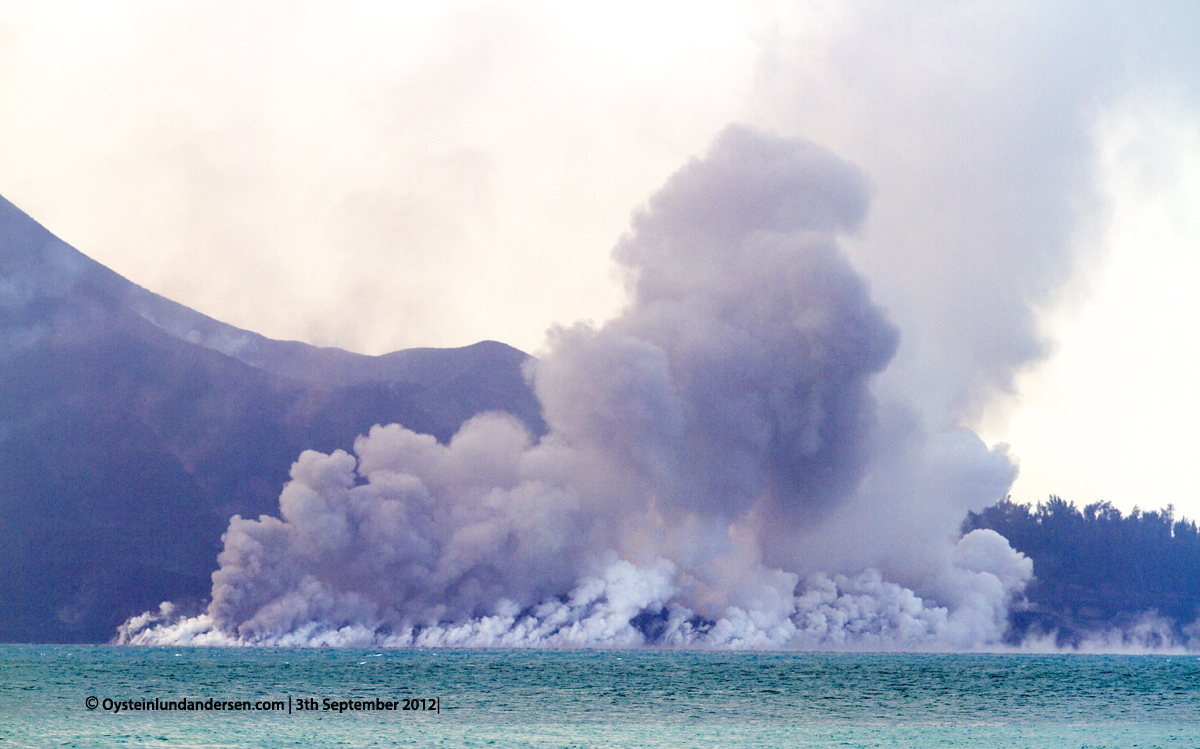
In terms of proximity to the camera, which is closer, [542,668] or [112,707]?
[112,707]

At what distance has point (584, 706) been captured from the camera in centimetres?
7681

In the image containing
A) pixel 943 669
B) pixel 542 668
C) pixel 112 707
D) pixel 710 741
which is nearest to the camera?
pixel 710 741

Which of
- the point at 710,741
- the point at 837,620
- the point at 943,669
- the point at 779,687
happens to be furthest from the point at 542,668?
the point at 837,620

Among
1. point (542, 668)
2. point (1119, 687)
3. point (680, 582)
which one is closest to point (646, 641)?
point (680, 582)

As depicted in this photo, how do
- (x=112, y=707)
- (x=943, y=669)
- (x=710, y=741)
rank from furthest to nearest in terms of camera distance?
1. (x=943, y=669)
2. (x=112, y=707)
3. (x=710, y=741)

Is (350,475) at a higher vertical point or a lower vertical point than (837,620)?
higher

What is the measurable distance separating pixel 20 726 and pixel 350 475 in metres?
123

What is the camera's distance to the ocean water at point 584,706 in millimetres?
60531

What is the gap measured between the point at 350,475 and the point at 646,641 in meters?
52.0

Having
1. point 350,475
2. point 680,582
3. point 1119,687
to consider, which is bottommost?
point 1119,687

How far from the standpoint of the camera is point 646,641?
192250 millimetres

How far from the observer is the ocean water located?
60531 mm

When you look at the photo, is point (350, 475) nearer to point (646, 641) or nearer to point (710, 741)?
point (646, 641)

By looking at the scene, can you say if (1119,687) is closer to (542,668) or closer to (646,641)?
(542,668)
